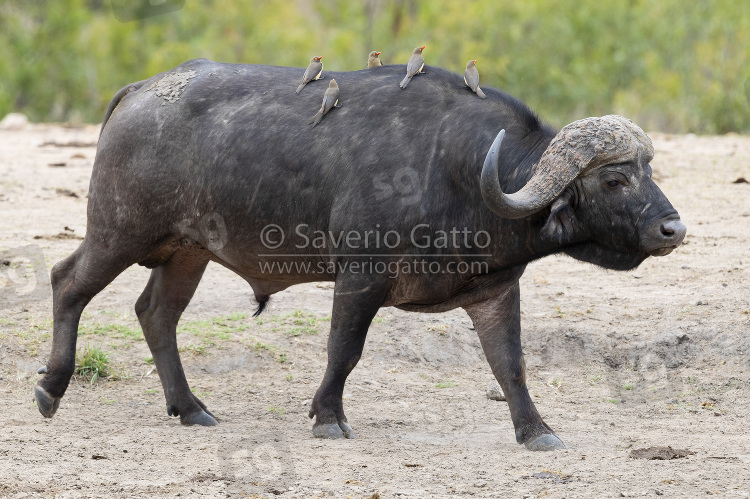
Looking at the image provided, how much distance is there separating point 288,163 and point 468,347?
2445mm

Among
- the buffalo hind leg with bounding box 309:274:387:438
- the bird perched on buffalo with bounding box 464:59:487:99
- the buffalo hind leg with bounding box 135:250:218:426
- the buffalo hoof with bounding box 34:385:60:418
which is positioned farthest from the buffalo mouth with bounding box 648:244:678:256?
the buffalo hoof with bounding box 34:385:60:418

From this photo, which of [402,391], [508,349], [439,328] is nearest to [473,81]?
[508,349]

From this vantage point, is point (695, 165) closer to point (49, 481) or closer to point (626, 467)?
point (626, 467)

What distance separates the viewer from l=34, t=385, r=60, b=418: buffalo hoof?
19.8 ft

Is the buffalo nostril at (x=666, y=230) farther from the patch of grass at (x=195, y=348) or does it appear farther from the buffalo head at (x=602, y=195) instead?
the patch of grass at (x=195, y=348)

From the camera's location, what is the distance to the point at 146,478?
4.96m

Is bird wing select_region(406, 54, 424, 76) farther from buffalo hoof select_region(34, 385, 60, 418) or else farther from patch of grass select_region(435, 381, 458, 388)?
buffalo hoof select_region(34, 385, 60, 418)

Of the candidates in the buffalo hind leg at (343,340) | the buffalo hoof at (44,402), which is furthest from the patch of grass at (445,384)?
the buffalo hoof at (44,402)

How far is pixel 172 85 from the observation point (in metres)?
6.27

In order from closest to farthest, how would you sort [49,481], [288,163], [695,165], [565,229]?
1. [49,481]
2. [565,229]
3. [288,163]
4. [695,165]

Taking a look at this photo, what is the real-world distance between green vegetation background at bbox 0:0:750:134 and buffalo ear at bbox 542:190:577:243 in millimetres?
24406

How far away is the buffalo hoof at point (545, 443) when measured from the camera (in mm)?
5664

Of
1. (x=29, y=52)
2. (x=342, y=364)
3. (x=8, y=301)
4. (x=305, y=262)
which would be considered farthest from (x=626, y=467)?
(x=29, y=52)

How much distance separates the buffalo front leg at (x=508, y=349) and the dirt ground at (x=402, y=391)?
20cm
